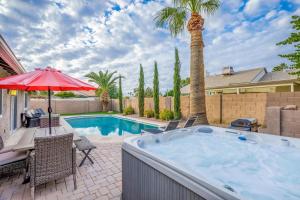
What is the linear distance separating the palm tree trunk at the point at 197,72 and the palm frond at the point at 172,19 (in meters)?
0.63

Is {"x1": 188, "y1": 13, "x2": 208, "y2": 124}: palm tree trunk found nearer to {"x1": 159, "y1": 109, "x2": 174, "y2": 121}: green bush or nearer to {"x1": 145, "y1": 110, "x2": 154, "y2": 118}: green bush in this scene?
{"x1": 159, "y1": 109, "x2": 174, "y2": 121}: green bush

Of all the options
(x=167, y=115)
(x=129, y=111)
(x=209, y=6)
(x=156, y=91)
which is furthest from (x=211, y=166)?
(x=129, y=111)

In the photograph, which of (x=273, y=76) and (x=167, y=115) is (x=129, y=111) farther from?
(x=273, y=76)

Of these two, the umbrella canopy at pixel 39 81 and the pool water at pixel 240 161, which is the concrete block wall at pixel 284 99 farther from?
the umbrella canopy at pixel 39 81

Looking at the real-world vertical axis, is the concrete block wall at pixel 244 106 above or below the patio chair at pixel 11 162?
above

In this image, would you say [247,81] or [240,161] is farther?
[247,81]

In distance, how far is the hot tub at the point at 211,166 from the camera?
5.89 feet

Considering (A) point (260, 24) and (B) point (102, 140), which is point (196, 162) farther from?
(A) point (260, 24)

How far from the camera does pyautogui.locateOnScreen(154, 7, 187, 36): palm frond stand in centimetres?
841

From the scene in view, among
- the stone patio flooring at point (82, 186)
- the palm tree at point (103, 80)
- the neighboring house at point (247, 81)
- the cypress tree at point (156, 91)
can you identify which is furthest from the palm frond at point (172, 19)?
the palm tree at point (103, 80)

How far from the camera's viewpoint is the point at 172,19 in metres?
8.58

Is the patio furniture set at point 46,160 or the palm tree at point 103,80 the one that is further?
the palm tree at point 103,80

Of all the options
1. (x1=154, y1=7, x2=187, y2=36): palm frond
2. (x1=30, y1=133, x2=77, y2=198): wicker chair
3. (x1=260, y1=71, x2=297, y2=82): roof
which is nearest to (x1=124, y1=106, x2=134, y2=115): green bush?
(x1=154, y1=7, x2=187, y2=36): palm frond

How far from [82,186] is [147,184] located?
76.0 inches
